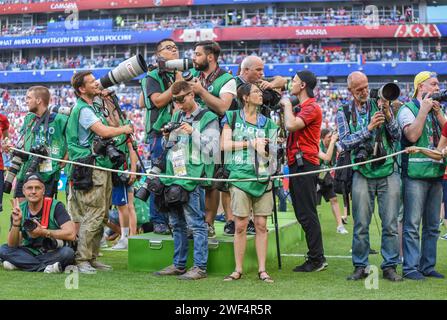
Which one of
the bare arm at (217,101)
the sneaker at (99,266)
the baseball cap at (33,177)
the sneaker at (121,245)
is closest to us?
the bare arm at (217,101)

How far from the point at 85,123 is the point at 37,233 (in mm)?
1175

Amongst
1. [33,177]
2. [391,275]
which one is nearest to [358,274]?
[391,275]

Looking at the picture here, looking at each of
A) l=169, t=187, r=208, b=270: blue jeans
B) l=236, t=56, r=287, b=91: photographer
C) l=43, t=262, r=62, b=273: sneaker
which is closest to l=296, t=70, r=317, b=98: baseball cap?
l=236, t=56, r=287, b=91: photographer

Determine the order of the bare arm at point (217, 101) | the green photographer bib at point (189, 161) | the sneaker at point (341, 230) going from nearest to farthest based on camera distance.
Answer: the green photographer bib at point (189, 161) → the bare arm at point (217, 101) → the sneaker at point (341, 230)

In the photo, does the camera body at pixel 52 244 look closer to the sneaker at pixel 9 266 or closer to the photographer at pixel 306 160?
the sneaker at pixel 9 266

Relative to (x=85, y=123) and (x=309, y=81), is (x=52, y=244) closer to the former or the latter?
(x=85, y=123)

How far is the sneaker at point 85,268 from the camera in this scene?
279 inches

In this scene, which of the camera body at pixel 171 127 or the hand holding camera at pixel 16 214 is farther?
the hand holding camera at pixel 16 214

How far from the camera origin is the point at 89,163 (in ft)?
23.5

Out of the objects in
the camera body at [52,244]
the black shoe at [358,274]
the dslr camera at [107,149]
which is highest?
the dslr camera at [107,149]

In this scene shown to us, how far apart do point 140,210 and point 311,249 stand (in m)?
3.82

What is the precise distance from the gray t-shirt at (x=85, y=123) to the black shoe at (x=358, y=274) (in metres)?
2.90

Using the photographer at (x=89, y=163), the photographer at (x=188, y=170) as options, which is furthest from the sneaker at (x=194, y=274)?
the photographer at (x=89, y=163)

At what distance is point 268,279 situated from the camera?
6559 mm
